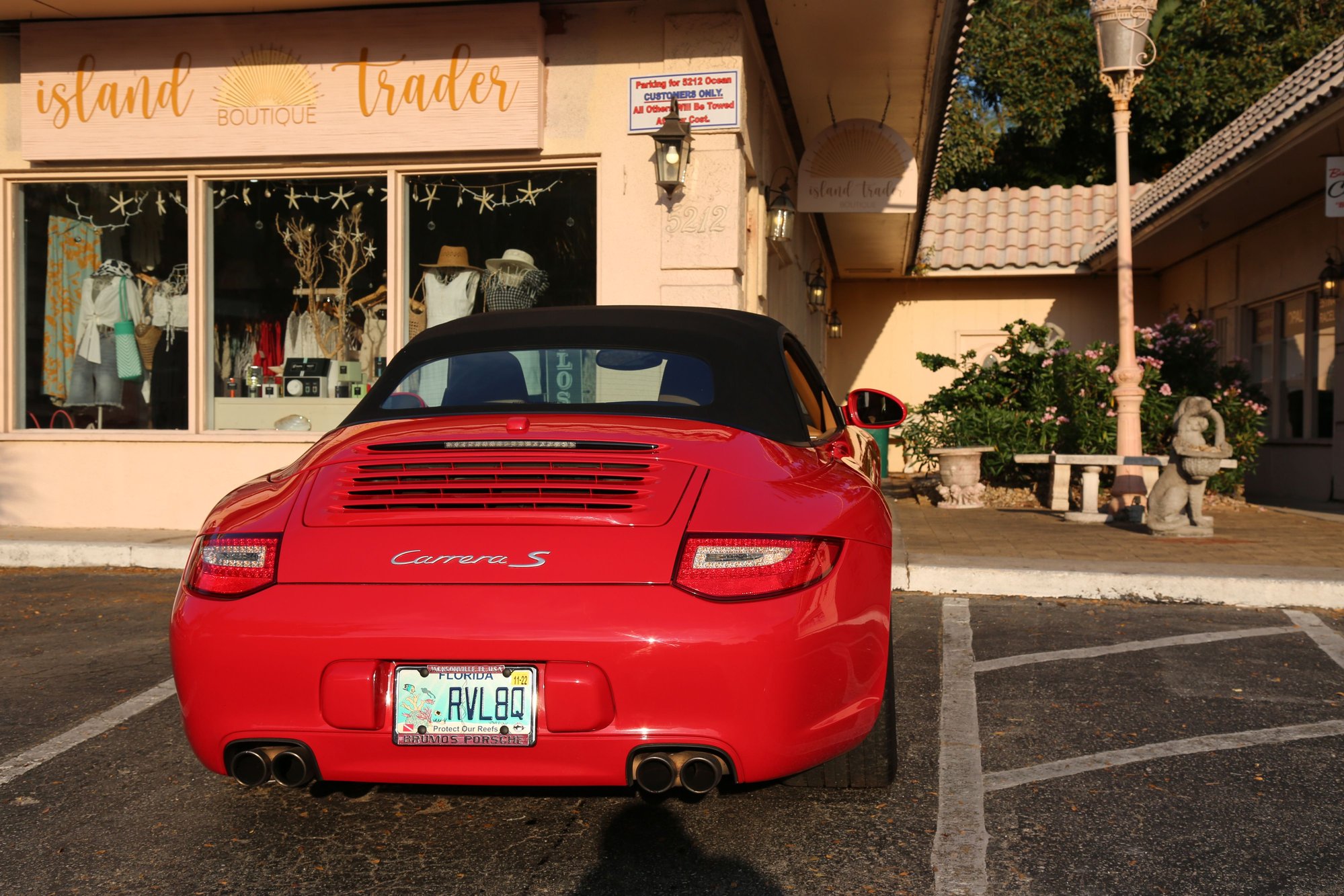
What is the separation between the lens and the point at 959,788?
3.45m

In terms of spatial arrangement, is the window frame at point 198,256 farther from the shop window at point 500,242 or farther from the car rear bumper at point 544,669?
the car rear bumper at point 544,669

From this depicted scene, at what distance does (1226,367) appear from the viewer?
13.2 metres

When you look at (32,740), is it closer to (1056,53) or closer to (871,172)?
(871,172)

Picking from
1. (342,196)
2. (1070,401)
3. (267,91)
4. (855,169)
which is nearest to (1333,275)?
(1070,401)

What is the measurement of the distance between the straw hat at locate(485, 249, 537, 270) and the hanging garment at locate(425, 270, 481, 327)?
0.14 metres

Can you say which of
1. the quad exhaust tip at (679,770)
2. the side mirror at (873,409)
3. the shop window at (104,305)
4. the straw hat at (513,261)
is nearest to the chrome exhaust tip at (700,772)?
the quad exhaust tip at (679,770)

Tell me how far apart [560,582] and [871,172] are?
9158 millimetres

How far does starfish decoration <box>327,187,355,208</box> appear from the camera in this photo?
9.46 m

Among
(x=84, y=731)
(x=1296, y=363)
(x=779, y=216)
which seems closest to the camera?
(x=84, y=731)

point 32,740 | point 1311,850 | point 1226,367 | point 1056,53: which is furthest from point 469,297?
point 1056,53

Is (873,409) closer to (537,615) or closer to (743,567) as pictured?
(743,567)

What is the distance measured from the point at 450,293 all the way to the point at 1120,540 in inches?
214

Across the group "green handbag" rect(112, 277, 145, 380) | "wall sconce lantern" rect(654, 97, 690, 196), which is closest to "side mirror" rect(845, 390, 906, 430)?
"wall sconce lantern" rect(654, 97, 690, 196)

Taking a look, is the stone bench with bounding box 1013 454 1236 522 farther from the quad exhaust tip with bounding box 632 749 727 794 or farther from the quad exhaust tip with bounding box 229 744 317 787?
the quad exhaust tip with bounding box 229 744 317 787
